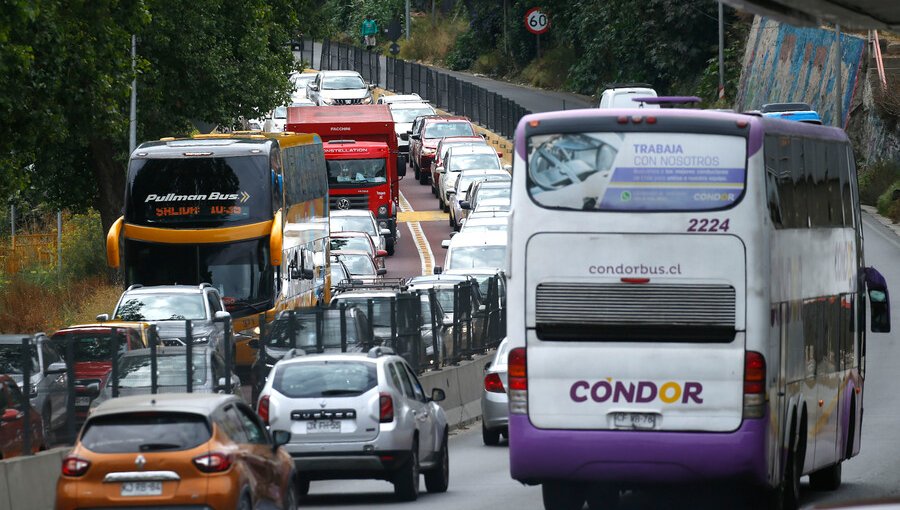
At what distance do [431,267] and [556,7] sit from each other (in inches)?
1674

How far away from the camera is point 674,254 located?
47.0 ft

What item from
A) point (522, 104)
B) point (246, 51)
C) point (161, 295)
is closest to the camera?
point (161, 295)

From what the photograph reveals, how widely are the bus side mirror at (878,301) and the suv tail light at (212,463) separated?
352 inches

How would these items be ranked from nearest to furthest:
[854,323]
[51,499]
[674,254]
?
1. [674,254]
2. [51,499]
3. [854,323]

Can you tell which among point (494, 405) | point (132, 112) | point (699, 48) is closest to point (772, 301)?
point (494, 405)

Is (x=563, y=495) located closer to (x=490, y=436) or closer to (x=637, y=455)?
(x=637, y=455)

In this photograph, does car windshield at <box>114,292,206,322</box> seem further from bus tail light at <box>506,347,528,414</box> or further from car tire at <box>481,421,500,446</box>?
bus tail light at <box>506,347,528,414</box>

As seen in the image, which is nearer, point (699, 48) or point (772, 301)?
point (772, 301)

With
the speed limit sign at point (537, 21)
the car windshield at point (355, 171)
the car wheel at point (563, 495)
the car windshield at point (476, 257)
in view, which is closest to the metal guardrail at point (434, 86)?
the speed limit sign at point (537, 21)

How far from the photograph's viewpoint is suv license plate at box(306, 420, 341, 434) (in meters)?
18.4

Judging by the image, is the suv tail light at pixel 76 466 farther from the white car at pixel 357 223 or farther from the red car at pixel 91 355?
the white car at pixel 357 223

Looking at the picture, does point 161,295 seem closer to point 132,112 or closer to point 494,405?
point 494,405

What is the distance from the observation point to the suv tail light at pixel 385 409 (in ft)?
60.7

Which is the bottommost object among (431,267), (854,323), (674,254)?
(431,267)
